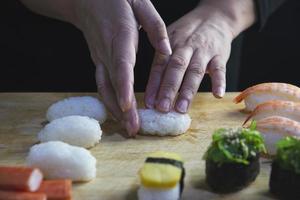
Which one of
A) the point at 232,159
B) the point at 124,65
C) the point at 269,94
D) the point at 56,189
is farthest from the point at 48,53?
the point at 232,159

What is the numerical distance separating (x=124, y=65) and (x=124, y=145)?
261 millimetres

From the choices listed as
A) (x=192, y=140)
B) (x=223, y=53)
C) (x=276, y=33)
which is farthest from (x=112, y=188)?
(x=276, y=33)

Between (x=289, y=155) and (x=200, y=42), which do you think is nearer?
(x=289, y=155)

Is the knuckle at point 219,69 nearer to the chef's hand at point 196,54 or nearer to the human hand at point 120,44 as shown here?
the chef's hand at point 196,54

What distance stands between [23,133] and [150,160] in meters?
0.56

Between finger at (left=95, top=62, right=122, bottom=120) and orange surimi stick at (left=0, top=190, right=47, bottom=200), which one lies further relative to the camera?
finger at (left=95, top=62, right=122, bottom=120)

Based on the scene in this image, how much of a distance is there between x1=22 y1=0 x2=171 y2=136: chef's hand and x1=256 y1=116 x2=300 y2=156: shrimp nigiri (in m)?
0.40

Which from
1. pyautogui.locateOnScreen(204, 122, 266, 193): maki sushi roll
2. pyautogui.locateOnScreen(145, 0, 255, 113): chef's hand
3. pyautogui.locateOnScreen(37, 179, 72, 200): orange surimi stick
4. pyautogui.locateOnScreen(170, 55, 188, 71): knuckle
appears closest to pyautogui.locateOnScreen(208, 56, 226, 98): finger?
pyautogui.locateOnScreen(145, 0, 255, 113): chef's hand

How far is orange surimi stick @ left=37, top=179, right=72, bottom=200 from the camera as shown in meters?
1.42

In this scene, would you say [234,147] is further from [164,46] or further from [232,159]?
[164,46]

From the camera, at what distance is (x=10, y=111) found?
200cm

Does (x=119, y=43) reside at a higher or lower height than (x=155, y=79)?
higher

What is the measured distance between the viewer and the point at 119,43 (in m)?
1.89

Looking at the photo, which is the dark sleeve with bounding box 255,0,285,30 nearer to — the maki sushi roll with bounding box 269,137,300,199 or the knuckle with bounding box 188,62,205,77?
the knuckle with bounding box 188,62,205,77
